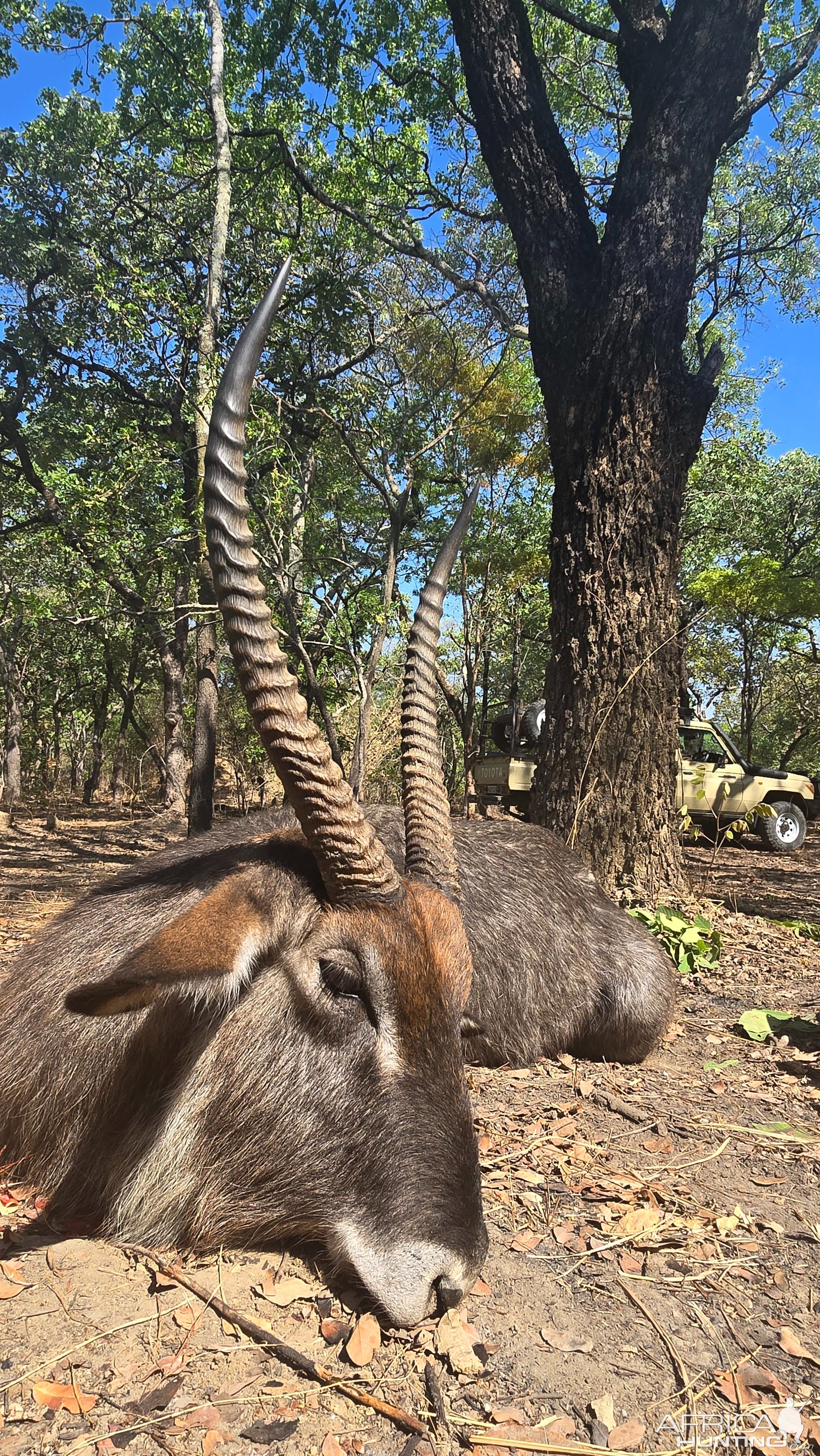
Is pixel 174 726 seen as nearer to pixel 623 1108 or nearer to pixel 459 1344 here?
pixel 623 1108

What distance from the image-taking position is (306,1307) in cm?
198

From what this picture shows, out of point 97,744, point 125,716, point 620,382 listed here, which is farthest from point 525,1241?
point 97,744

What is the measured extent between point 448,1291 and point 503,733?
16.6 m

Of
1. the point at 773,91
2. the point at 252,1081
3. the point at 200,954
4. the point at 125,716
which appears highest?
the point at 773,91

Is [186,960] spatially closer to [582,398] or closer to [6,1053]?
[6,1053]

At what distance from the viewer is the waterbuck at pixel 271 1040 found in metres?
1.96

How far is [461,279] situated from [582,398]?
281 inches

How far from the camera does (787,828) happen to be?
15500 mm

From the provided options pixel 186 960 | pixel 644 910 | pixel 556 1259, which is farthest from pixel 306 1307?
pixel 644 910

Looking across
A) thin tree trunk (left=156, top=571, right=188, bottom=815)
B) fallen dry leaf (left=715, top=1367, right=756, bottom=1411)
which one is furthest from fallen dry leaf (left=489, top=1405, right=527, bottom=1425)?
thin tree trunk (left=156, top=571, right=188, bottom=815)

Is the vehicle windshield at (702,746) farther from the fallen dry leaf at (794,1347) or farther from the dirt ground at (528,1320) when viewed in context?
the fallen dry leaf at (794,1347)

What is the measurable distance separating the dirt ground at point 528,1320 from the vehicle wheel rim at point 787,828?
1329cm

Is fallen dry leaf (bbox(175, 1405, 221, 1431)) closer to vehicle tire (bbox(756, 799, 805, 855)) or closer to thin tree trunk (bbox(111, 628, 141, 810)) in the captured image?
vehicle tire (bbox(756, 799, 805, 855))

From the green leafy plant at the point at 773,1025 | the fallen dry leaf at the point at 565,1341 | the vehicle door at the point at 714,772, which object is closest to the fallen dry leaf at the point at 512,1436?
the fallen dry leaf at the point at 565,1341
